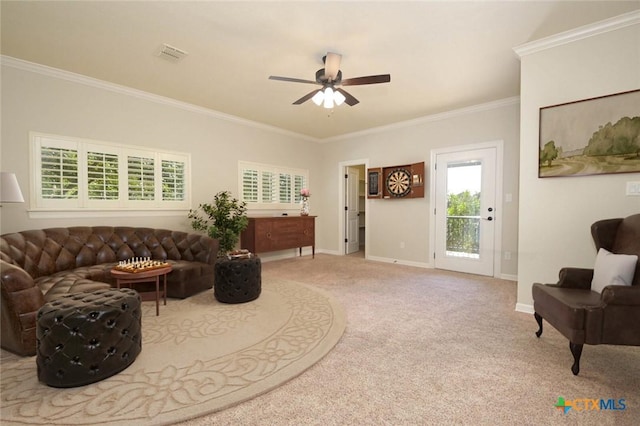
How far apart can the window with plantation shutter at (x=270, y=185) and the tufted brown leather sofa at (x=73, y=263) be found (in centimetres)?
189

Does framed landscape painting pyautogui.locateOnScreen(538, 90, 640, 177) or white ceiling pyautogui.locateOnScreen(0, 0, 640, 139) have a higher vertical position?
white ceiling pyautogui.locateOnScreen(0, 0, 640, 139)

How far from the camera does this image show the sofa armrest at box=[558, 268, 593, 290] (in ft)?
7.66

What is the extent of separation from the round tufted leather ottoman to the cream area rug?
0.52 feet

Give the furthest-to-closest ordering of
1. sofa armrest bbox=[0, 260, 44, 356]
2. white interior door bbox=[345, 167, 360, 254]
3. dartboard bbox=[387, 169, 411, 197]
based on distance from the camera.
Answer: white interior door bbox=[345, 167, 360, 254], dartboard bbox=[387, 169, 411, 197], sofa armrest bbox=[0, 260, 44, 356]

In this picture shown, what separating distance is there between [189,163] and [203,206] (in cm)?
77

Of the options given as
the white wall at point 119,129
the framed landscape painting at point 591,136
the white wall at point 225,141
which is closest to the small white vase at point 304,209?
the white wall at point 225,141

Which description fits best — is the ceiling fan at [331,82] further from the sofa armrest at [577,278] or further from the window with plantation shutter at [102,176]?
the window with plantation shutter at [102,176]

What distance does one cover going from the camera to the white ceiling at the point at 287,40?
7.70 feet

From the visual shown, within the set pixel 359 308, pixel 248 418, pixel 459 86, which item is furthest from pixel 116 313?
pixel 459 86

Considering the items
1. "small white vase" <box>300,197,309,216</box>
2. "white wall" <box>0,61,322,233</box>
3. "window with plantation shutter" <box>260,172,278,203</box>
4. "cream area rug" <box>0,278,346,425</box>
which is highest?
"white wall" <box>0,61,322,233</box>

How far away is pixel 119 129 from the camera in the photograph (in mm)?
3971

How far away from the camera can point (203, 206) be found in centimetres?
471

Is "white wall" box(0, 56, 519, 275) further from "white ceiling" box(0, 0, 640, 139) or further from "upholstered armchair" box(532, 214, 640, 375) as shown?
"upholstered armchair" box(532, 214, 640, 375)

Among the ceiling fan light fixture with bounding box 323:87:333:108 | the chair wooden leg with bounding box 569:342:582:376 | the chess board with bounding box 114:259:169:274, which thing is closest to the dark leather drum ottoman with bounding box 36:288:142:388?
the chess board with bounding box 114:259:169:274
